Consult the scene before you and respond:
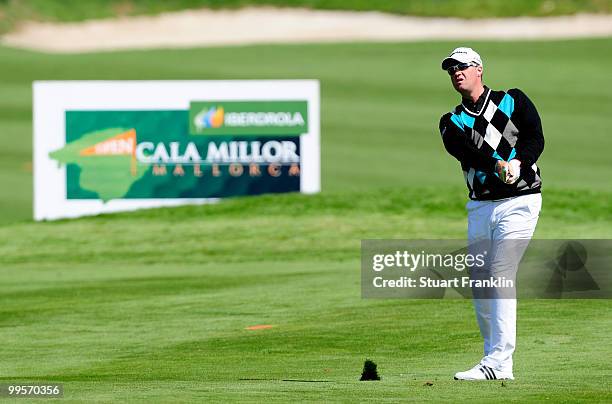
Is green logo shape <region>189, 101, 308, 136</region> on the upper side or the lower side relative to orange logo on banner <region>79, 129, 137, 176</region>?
upper

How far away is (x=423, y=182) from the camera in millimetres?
29453

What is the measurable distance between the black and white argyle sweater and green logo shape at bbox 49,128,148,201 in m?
17.1

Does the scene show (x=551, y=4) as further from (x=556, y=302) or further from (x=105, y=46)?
(x=556, y=302)

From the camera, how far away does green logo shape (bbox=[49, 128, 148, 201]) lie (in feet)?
84.3

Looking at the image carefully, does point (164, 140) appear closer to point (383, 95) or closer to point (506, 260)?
point (383, 95)

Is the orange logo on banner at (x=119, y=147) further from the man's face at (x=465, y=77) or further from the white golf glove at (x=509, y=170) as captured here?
the white golf glove at (x=509, y=170)

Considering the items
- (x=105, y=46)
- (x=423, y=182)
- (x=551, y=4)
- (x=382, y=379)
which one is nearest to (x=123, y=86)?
A: (x=423, y=182)

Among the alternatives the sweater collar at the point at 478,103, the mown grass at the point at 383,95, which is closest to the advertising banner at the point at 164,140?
the mown grass at the point at 383,95

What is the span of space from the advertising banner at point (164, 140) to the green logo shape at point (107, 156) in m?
0.02

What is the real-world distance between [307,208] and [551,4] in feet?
108

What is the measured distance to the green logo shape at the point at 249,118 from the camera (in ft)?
84.0

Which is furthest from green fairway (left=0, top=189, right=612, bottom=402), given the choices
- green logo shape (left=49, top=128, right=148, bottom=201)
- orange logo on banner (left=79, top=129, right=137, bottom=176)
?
orange logo on banner (left=79, top=129, right=137, bottom=176)

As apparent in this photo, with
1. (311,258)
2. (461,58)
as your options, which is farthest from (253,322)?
(311,258)

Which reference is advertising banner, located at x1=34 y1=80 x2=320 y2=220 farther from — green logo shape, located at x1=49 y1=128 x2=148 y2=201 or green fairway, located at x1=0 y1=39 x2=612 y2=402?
green fairway, located at x1=0 y1=39 x2=612 y2=402
